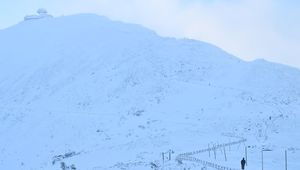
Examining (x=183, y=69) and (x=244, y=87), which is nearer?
(x=244, y=87)

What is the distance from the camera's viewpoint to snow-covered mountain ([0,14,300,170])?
152 feet

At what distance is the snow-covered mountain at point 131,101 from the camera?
46.4 meters

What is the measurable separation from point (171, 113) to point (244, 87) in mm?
11245

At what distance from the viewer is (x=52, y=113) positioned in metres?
57.7

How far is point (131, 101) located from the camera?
58.7m

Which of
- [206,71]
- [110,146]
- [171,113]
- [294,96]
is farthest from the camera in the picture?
[206,71]

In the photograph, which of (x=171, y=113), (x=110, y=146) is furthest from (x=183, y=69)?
(x=110, y=146)

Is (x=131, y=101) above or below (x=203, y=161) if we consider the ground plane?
below

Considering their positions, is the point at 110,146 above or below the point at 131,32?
below

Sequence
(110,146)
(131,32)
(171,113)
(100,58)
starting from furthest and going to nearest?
(131,32)
(100,58)
(171,113)
(110,146)

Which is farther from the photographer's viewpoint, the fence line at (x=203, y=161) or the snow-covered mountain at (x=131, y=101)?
the snow-covered mountain at (x=131, y=101)

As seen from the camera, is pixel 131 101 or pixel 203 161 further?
pixel 131 101

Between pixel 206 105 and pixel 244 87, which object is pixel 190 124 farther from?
pixel 244 87

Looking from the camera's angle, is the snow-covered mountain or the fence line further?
the snow-covered mountain
